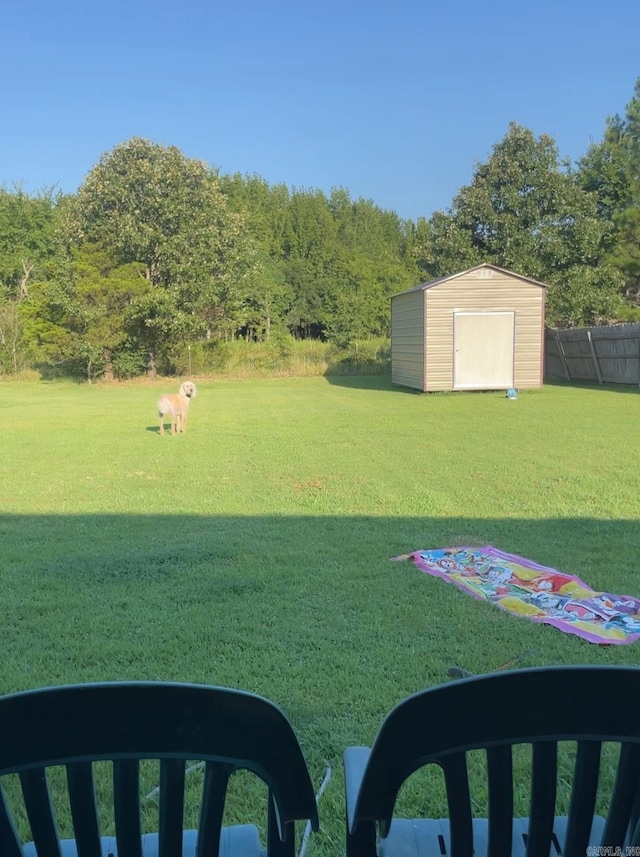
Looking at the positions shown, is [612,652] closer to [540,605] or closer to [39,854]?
[540,605]

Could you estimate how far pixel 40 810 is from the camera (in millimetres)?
1073

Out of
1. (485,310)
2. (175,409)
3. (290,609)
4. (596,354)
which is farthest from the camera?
(596,354)

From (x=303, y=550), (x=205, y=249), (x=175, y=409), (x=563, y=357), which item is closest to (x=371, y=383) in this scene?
(x=563, y=357)

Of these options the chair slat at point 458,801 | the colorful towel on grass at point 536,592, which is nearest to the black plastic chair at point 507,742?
the chair slat at point 458,801

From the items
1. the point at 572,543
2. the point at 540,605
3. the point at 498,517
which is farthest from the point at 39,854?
the point at 498,517

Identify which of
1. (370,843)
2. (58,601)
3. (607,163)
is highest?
(607,163)

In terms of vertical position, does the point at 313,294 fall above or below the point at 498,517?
above

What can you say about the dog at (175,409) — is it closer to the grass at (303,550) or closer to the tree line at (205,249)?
the grass at (303,550)

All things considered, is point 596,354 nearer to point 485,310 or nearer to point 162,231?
point 485,310

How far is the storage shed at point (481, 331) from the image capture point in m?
18.6

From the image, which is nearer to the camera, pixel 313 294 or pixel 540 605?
pixel 540 605

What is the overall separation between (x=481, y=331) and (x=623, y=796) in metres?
18.4

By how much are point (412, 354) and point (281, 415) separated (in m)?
7.14

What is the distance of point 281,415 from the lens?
14.0 metres
